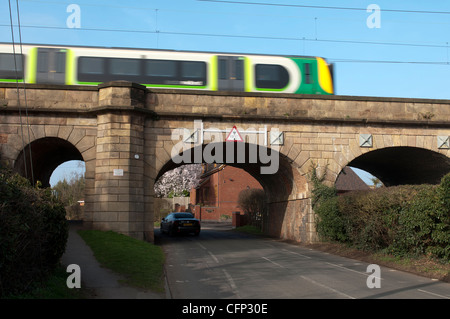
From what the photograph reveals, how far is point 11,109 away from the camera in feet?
56.4

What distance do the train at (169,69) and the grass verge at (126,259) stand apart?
22.7ft

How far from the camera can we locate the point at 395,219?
521 inches

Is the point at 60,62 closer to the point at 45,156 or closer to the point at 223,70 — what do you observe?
the point at 45,156

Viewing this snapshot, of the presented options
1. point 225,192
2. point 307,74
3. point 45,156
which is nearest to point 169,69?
point 307,74

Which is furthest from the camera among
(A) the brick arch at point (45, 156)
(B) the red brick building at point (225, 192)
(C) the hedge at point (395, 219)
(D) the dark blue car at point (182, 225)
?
(B) the red brick building at point (225, 192)

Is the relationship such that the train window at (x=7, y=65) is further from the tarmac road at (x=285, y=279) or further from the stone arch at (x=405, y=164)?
the stone arch at (x=405, y=164)

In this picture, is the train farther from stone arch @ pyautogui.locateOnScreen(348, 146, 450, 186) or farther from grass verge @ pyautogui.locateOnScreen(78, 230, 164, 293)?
grass verge @ pyautogui.locateOnScreen(78, 230, 164, 293)

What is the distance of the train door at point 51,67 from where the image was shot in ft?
60.0

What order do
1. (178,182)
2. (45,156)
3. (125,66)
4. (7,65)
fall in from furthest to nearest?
(178,182) → (45,156) → (125,66) → (7,65)

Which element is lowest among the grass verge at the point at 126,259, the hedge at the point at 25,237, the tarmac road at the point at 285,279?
the tarmac road at the point at 285,279

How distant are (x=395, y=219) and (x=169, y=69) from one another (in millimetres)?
11130

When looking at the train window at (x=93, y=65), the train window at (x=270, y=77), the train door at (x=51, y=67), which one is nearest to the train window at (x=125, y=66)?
the train window at (x=93, y=65)

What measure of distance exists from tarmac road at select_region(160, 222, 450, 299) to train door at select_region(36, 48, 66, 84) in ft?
30.6

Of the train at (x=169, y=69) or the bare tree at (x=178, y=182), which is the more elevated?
the train at (x=169, y=69)
